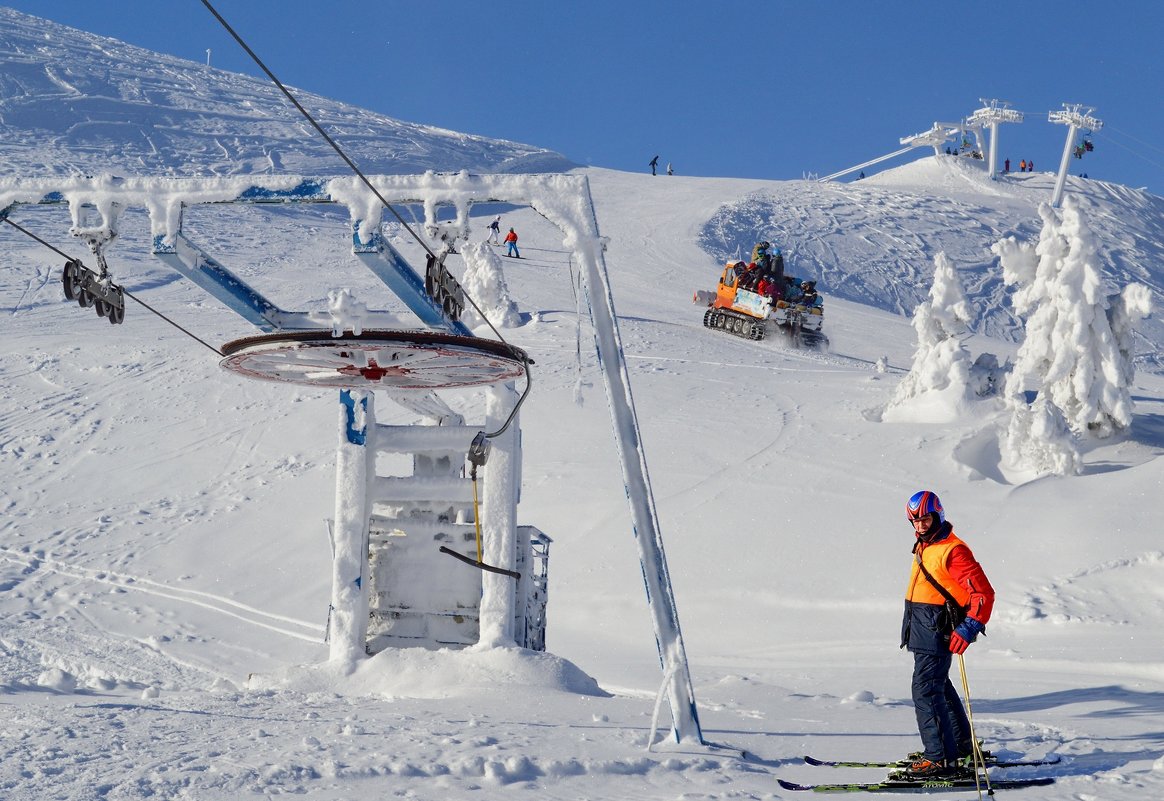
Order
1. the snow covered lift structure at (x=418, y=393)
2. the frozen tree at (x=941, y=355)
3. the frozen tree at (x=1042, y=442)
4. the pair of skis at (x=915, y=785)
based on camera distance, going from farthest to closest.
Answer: the frozen tree at (x=941, y=355), the frozen tree at (x=1042, y=442), the snow covered lift structure at (x=418, y=393), the pair of skis at (x=915, y=785)

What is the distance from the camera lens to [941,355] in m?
20.1

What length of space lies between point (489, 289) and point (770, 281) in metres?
7.28

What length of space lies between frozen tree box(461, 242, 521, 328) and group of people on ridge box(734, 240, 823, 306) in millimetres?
6326

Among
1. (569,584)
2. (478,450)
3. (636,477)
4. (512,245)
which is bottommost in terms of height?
(569,584)

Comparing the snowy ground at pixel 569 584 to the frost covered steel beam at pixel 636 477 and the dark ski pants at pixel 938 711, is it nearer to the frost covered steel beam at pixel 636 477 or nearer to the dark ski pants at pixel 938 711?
the dark ski pants at pixel 938 711

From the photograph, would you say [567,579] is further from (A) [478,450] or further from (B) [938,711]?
(B) [938,711]

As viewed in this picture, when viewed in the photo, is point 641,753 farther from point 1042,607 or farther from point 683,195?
point 683,195

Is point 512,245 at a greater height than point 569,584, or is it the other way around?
point 512,245

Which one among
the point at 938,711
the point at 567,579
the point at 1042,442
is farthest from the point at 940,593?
the point at 1042,442

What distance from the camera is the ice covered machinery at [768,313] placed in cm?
2988

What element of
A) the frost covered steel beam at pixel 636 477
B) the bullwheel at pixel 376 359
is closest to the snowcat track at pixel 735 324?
the bullwheel at pixel 376 359

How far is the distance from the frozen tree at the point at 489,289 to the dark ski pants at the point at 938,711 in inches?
862

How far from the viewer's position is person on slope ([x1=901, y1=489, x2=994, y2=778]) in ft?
20.4

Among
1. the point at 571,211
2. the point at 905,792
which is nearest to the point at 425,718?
the point at 905,792
